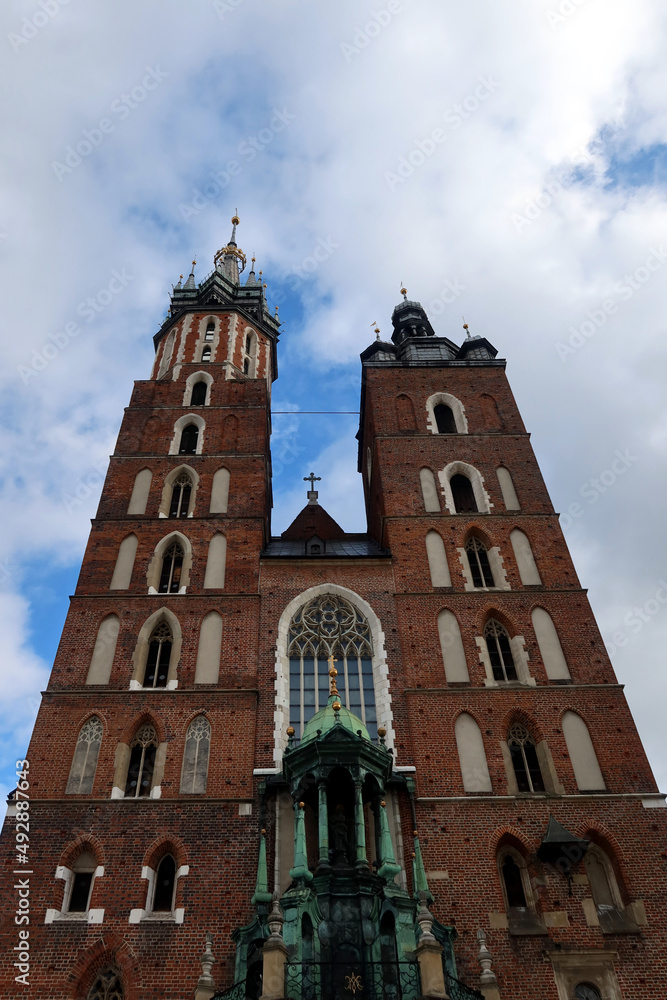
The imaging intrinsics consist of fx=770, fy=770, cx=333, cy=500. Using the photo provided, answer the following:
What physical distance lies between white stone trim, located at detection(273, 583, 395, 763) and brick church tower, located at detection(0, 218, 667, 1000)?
0.19ft

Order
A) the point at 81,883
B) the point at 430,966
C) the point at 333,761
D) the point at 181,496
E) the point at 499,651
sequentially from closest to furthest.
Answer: the point at 430,966 → the point at 333,761 → the point at 81,883 → the point at 499,651 → the point at 181,496

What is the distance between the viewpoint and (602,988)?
14016 millimetres

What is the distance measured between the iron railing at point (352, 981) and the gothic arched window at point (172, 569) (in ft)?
34.3

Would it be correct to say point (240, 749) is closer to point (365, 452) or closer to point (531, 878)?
point (531, 878)

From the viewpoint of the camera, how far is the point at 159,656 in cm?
1888

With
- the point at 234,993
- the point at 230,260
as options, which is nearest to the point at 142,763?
the point at 234,993

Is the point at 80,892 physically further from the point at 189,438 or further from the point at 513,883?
the point at 189,438

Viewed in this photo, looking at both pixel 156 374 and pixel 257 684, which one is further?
pixel 156 374

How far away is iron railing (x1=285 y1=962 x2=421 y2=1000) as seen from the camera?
1169 centimetres

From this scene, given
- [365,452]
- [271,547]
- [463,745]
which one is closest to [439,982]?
[463,745]

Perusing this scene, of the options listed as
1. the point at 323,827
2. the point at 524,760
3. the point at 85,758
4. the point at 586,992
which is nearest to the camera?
the point at 323,827

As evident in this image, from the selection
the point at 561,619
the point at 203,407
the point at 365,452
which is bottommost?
the point at 561,619

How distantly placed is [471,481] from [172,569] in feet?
30.8

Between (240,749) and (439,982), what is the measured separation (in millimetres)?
6826
